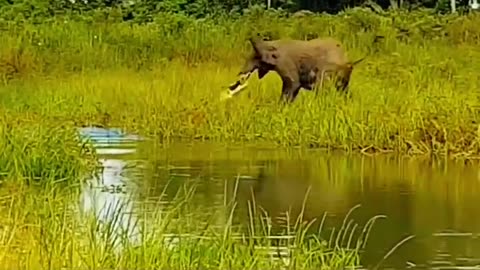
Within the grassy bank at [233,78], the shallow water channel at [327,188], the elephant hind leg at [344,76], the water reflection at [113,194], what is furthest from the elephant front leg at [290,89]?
the water reflection at [113,194]

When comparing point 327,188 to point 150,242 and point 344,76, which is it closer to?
point 150,242

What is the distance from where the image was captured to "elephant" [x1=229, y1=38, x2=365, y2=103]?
1519 cm

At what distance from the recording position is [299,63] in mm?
15422

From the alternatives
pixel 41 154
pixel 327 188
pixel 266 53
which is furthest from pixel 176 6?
pixel 41 154

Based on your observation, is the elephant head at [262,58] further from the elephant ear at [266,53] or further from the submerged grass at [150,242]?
the submerged grass at [150,242]

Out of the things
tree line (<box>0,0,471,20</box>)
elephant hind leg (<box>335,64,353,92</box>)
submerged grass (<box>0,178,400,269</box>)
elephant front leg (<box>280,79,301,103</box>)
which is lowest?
submerged grass (<box>0,178,400,269</box>)

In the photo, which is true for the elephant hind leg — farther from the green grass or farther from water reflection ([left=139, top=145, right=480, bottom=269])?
water reflection ([left=139, top=145, right=480, bottom=269])

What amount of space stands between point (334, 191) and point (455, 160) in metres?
2.32

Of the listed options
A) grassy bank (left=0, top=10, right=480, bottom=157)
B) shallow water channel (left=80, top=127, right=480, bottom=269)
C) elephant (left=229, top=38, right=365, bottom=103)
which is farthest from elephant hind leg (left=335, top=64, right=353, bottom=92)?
shallow water channel (left=80, top=127, right=480, bottom=269)

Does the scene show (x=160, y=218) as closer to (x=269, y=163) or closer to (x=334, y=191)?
(x=334, y=191)

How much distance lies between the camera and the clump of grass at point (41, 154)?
9648 millimetres

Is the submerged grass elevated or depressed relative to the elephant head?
depressed

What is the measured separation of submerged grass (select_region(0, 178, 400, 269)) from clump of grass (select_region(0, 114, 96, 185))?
1.42 meters

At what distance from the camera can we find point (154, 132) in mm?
14133
